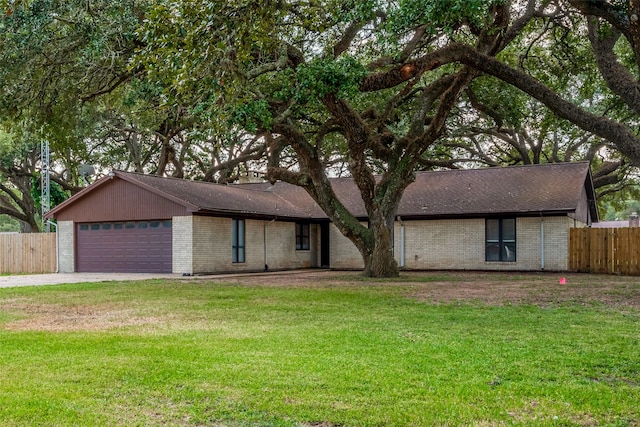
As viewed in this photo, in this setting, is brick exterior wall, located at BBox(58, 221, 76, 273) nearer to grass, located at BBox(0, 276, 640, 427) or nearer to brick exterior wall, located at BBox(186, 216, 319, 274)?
brick exterior wall, located at BBox(186, 216, 319, 274)

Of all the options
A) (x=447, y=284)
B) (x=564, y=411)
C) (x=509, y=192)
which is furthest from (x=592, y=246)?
(x=564, y=411)

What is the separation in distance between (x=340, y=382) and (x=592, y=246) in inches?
776

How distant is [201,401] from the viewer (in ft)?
15.9

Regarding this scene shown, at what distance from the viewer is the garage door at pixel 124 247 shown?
22297 millimetres

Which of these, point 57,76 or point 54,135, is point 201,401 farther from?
point 54,135

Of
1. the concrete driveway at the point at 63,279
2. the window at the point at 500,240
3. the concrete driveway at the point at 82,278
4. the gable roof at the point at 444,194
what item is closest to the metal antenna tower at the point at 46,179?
the gable roof at the point at 444,194

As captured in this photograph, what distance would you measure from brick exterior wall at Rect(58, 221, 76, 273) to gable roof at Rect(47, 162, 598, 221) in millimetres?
701

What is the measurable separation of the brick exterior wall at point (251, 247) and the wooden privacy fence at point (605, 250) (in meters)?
11.2

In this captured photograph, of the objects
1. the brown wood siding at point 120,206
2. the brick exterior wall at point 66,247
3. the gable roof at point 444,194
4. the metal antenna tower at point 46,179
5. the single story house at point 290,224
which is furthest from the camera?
the metal antenna tower at point 46,179

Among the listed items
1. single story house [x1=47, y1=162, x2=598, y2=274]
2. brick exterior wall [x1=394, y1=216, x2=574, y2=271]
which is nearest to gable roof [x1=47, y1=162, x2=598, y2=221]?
single story house [x1=47, y1=162, x2=598, y2=274]

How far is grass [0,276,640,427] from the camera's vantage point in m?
4.52

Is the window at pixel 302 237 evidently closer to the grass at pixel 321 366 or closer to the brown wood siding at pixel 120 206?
the brown wood siding at pixel 120 206

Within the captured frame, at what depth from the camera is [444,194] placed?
83.8 feet

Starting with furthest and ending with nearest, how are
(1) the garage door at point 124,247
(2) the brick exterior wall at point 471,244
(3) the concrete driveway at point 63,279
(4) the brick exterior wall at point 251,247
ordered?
1. (2) the brick exterior wall at point 471,244
2. (1) the garage door at point 124,247
3. (4) the brick exterior wall at point 251,247
4. (3) the concrete driveway at point 63,279
